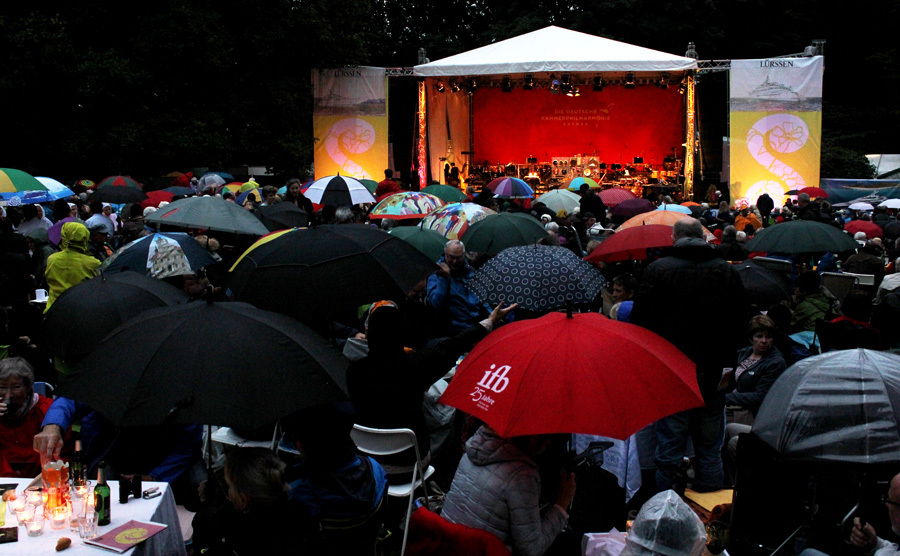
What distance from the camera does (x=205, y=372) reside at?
3.20 metres

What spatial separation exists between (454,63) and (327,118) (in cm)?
359

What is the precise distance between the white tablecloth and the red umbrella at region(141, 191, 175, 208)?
7.94m

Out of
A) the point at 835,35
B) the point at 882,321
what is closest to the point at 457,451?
the point at 882,321

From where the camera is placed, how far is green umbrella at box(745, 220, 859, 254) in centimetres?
808

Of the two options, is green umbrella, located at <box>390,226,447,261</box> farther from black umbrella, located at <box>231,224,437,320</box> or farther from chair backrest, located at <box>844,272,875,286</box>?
chair backrest, located at <box>844,272,875,286</box>

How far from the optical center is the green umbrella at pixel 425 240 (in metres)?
7.21

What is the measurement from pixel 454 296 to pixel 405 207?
3.11m

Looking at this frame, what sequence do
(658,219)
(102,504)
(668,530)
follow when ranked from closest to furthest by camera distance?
(668,530), (102,504), (658,219)

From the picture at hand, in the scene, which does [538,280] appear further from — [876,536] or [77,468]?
[77,468]

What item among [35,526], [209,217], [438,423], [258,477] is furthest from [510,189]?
[258,477]

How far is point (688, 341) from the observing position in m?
4.64

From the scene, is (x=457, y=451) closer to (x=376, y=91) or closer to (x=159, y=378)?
(x=159, y=378)

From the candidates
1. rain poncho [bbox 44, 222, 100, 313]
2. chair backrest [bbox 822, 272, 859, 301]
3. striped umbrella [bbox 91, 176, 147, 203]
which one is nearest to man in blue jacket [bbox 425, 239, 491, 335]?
rain poncho [bbox 44, 222, 100, 313]

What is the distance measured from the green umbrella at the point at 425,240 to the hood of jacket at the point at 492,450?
397cm
